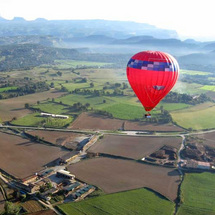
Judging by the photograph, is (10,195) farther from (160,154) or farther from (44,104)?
(44,104)

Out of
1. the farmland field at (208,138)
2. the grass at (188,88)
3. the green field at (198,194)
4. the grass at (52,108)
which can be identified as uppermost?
→ the grass at (188,88)

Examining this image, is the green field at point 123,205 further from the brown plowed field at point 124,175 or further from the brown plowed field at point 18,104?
the brown plowed field at point 18,104

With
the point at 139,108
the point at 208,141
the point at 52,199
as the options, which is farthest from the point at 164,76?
the point at 139,108

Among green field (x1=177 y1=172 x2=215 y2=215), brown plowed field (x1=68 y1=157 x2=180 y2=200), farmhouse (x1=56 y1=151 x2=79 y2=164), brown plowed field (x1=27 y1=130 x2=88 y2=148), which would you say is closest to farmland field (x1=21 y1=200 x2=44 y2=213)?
brown plowed field (x1=68 y1=157 x2=180 y2=200)

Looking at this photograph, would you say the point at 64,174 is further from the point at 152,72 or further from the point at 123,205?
the point at 152,72

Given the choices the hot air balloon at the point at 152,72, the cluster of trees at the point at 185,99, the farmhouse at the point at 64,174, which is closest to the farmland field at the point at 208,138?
the hot air balloon at the point at 152,72
